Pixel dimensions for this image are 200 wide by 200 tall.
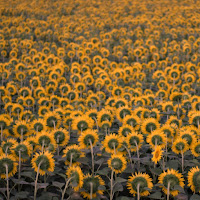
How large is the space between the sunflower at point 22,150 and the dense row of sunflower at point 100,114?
0.03 feet

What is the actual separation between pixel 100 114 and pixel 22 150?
49.6 inches

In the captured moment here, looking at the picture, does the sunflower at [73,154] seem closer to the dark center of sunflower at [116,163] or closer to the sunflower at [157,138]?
the dark center of sunflower at [116,163]

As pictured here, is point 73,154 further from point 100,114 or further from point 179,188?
point 179,188

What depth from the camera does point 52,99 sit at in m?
5.22

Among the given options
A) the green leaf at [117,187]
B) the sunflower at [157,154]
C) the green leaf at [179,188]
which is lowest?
the green leaf at [117,187]

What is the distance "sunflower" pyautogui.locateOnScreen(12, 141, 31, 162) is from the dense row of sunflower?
10 mm

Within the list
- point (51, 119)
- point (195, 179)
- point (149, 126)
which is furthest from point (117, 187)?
point (51, 119)

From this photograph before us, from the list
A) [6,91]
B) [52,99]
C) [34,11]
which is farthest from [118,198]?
[34,11]

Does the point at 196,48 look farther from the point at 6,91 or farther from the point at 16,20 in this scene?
the point at 16,20

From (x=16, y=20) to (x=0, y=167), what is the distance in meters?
12.7

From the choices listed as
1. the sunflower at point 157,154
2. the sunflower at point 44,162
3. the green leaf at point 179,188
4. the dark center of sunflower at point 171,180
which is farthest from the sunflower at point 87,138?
the green leaf at point 179,188

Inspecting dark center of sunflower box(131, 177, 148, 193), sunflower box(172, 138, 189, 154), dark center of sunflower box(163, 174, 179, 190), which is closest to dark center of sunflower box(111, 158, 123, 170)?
dark center of sunflower box(131, 177, 148, 193)

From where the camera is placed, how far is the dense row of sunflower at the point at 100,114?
8.84 ft

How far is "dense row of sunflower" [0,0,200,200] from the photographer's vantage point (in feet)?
8.84
